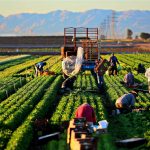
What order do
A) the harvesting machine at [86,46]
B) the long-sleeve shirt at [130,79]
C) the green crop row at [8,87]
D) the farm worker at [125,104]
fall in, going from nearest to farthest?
the farm worker at [125,104] < the green crop row at [8,87] < the long-sleeve shirt at [130,79] < the harvesting machine at [86,46]

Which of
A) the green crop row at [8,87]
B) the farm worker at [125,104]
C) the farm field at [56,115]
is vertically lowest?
the green crop row at [8,87]

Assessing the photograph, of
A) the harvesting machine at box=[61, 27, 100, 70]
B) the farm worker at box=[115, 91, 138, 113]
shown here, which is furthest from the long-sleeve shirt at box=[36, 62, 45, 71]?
the farm worker at box=[115, 91, 138, 113]

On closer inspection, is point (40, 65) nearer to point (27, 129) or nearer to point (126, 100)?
point (126, 100)

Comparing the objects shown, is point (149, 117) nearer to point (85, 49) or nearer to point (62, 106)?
point (62, 106)

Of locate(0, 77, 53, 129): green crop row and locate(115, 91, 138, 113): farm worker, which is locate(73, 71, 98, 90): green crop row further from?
locate(115, 91, 138, 113): farm worker

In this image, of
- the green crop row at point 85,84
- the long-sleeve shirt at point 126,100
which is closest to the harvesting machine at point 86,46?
the green crop row at point 85,84

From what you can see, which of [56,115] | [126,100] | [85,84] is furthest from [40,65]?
[56,115]

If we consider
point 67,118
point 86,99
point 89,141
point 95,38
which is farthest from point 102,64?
point 89,141

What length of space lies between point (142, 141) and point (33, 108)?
6.65 meters

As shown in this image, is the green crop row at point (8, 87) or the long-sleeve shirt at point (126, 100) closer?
the long-sleeve shirt at point (126, 100)

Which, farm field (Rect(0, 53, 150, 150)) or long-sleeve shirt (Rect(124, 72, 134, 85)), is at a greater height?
long-sleeve shirt (Rect(124, 72, 134, 85))

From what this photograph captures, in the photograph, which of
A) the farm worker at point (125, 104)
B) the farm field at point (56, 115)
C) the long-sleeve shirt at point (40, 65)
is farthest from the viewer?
the long-sleeve shirt at point (40, 65)

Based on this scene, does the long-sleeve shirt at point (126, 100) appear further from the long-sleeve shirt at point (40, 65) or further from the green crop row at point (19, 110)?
the long-sleeve shirt at point (40, 65)

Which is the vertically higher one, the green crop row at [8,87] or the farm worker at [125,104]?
the farm worker at [125,104]
